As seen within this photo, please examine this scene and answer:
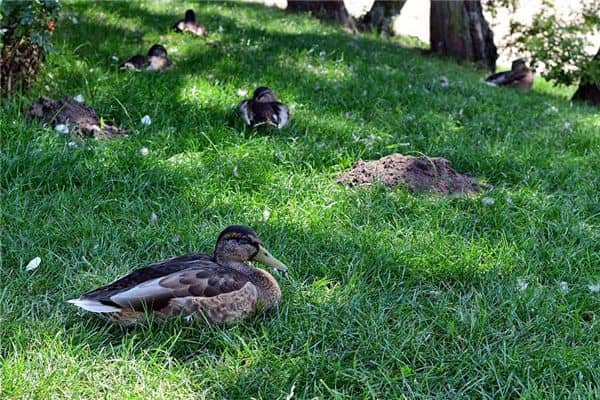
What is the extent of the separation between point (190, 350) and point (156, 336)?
16 cm

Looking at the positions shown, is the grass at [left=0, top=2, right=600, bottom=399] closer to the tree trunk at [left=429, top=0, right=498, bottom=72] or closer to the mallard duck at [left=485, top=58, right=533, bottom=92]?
the mallard duck at [left=485, top=58, right=533, bottom=92]

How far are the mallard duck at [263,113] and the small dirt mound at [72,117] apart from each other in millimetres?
Answer: 948

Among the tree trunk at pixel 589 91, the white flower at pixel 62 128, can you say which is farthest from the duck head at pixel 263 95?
the tree trunk at pixel 589 91

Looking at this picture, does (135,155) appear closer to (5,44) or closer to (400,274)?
(5,44)

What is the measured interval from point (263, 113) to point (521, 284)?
273 centimetres

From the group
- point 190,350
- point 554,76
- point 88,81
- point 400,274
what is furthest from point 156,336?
point 554,76

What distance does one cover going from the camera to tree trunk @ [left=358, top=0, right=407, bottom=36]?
14.4 m

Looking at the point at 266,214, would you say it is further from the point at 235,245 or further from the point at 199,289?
the point at 199,289

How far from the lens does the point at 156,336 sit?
10.0 feet

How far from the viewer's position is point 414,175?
4973 millimetres

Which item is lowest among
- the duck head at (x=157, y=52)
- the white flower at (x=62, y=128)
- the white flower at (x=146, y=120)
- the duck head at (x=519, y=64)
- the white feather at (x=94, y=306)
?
the duck head at (x=519, y=64)

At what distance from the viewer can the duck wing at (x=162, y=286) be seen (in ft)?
9.81

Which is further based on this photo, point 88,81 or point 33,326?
point 88,81

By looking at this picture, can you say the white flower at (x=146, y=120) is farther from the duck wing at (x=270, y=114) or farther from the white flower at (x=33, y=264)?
the white flower at (x=33, y=264)
